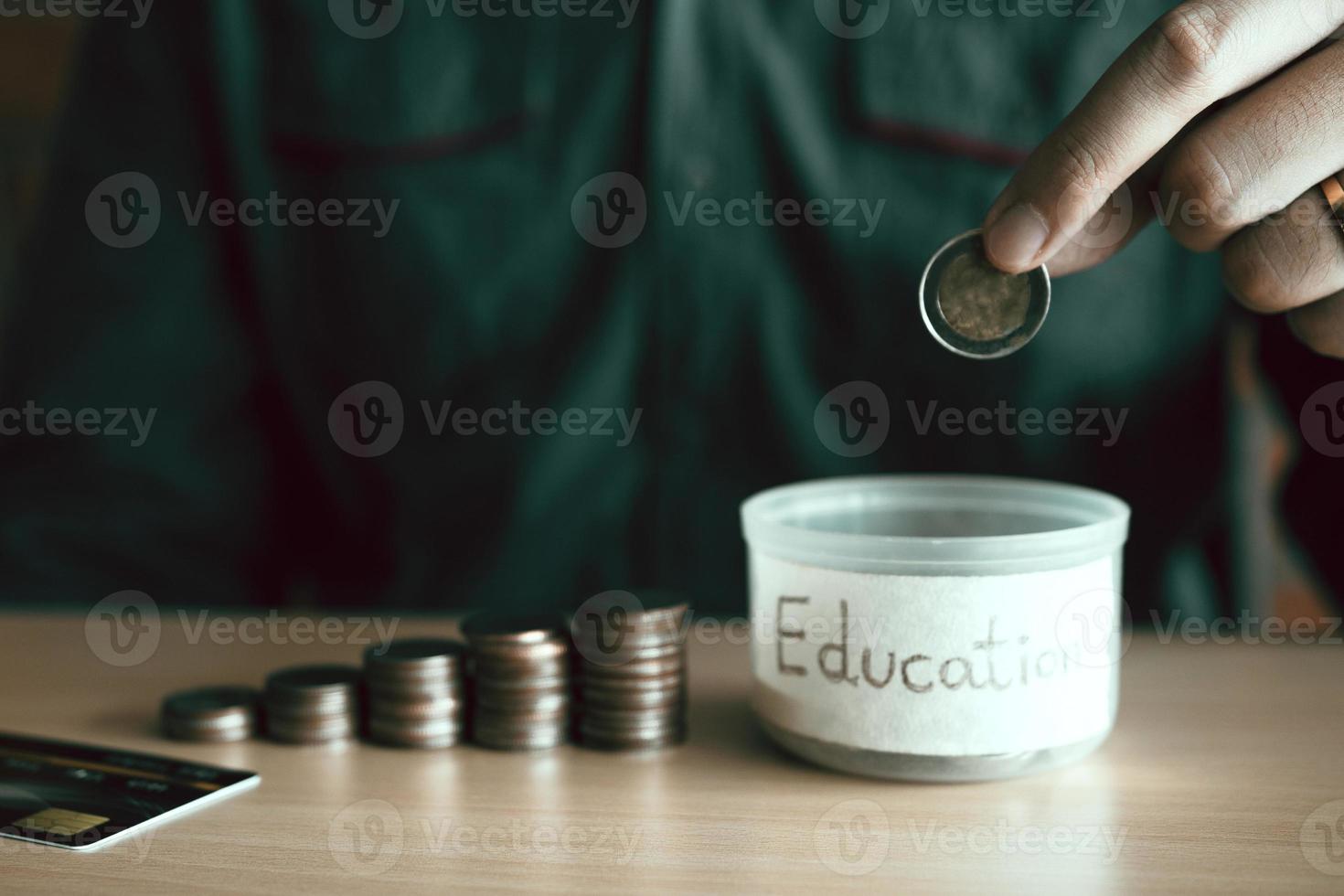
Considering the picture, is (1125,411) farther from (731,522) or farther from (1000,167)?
(731,522)

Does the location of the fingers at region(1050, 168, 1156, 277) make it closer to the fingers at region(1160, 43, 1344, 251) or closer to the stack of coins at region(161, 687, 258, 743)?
the fingers at region(1160, 43, 1344, 251)

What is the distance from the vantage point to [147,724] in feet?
2.92

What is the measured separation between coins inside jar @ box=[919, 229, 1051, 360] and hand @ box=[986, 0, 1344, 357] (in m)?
0.04

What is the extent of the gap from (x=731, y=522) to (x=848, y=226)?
34 centimetres

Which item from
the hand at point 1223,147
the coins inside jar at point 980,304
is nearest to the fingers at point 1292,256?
the hand at point 1223,147

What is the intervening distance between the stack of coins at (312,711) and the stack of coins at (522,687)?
0.28ft

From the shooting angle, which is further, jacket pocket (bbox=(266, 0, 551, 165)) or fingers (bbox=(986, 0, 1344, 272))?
jacket pocket (bbox=(266, 0, 551, 165))

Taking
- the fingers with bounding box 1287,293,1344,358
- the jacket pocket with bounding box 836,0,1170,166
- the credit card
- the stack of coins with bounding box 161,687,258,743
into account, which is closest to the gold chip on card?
the credit card

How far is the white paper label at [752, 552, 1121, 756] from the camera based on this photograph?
71cm

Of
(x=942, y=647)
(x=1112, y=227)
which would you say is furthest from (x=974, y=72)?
(x=942, y=647)

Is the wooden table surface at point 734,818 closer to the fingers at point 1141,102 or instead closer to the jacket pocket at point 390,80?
the fingers at point 1141,102

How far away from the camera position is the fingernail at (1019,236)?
74 centimetres

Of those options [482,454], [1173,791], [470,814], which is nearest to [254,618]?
[482,454]

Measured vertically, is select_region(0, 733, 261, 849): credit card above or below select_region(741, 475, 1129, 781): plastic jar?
below
